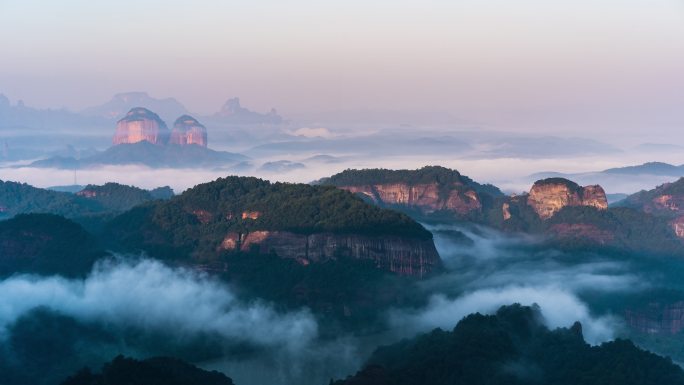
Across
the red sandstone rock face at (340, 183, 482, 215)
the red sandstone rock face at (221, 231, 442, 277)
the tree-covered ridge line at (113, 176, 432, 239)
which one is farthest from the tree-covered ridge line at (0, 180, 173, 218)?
the red sandstone rock face at (221, 231, 442, 277)

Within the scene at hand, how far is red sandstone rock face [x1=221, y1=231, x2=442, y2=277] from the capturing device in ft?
348

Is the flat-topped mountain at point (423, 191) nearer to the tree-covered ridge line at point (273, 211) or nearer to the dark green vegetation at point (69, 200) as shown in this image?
the dark green vegetation at point (69, 200)

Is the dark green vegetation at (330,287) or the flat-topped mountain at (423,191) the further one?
the flat-topped mountain at (423,191)

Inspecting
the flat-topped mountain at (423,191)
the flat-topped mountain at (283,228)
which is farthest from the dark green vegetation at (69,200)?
the flat-topped mountain at (283,228)

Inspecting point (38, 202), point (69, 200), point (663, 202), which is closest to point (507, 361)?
point (663, 202)

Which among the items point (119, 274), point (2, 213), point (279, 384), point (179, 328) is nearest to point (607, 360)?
point (279, 384)

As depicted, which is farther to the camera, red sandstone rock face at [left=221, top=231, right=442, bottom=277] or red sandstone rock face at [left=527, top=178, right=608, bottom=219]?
red sandstone rock face at [left=527, top=178, right=608, bottom=219]

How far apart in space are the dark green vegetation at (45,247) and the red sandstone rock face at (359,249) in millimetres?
11829

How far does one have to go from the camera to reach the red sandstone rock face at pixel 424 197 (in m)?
142

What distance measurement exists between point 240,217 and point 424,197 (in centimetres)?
3199

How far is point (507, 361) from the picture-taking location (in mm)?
75312

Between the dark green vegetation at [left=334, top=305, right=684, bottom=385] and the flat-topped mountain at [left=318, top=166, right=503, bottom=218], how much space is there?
2316 inches

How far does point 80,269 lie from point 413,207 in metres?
46.3

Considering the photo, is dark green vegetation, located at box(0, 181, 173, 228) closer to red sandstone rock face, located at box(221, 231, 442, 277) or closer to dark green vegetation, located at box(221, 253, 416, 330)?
red sandstone rock face, located at box(221, 231, 442, 277)
